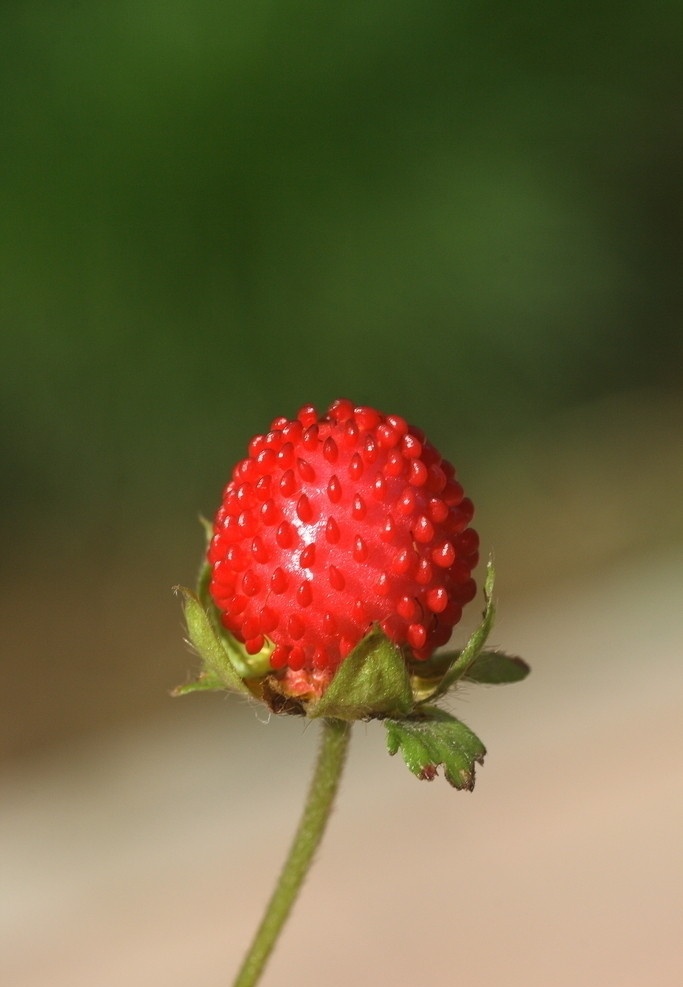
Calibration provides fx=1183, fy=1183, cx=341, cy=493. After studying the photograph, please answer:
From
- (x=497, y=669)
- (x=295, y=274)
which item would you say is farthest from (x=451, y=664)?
(x=295, y=274)

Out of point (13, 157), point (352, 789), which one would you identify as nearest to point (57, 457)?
point (13, 157)

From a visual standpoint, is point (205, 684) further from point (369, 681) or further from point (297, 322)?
point (297, 322)

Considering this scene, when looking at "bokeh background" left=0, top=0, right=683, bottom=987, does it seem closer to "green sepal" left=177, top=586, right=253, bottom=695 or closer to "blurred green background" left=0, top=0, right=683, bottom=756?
"blurred green background" left=0, top=0, right=683, bottom=756

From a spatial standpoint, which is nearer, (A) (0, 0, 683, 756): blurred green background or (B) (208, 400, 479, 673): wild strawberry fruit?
(B) (208, 400, 479, 673): wild strawberry fruit

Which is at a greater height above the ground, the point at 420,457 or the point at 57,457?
the point at 57,457

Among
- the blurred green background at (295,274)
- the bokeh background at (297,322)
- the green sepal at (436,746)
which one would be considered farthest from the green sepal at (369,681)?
the blurred green background at (295,274)

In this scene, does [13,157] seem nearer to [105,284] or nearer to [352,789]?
[105,284]

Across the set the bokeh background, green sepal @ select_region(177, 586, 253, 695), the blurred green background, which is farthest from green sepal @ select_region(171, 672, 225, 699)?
the blurred green background
